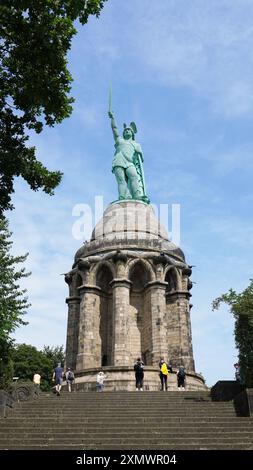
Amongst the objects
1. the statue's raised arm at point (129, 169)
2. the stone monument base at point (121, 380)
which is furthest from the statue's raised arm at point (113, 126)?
the stone monument base at point (121, 380)

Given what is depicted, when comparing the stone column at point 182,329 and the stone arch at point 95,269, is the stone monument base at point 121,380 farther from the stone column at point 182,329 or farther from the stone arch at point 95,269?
the stone arch at point 95,269

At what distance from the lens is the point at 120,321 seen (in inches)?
981

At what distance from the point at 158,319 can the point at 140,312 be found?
232 centimetres

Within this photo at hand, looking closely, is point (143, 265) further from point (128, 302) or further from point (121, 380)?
point (121, 380)

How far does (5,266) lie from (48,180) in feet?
41.0

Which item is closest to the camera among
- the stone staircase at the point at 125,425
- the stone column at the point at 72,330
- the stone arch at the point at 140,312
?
the stone staircase at the point at 125,425

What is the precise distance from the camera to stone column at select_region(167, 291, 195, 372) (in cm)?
2555

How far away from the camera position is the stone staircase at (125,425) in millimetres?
9797

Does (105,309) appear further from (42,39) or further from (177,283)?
(42,39)

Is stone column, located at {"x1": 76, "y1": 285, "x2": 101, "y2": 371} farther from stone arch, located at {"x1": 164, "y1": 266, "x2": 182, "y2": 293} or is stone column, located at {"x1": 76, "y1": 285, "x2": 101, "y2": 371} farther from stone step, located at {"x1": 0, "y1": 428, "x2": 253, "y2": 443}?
stone step, located at {"x1": 0, "y1": 428, "x2": 253, "y2": 443}

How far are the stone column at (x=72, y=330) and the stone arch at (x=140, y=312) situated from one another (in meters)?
3.42

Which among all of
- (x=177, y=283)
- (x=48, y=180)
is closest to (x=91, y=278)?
(x=177, y=283)
